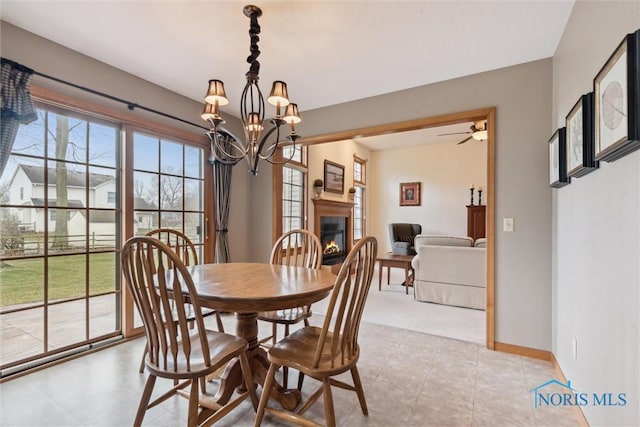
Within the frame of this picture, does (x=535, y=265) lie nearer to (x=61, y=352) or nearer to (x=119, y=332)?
(x=119, y=332)

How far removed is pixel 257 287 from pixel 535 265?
2.30 metres

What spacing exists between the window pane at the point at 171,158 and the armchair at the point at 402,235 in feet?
15.3

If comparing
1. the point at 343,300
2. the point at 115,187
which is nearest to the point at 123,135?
the point at 115,187

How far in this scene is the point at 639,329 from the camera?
1032 mm

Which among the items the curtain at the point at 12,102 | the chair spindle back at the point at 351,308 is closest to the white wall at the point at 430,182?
the chair spindle back at the point at 351,308

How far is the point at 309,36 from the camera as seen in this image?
7.20ft

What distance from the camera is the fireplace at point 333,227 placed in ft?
17.9

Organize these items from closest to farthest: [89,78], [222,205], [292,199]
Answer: [89,78], [222,205], [292,199]

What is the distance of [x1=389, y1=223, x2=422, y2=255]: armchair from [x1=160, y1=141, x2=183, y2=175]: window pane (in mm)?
4678

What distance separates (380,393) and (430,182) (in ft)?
19.1

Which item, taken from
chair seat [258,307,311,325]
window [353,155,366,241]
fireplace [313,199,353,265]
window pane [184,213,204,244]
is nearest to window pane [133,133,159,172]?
window pane [184,213,204,244]

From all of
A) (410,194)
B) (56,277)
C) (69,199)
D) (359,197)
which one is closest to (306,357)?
(56,277)

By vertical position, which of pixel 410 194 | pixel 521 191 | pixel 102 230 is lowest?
pixel 102 230

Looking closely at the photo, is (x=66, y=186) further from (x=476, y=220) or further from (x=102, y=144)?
(x=476, y=220)
